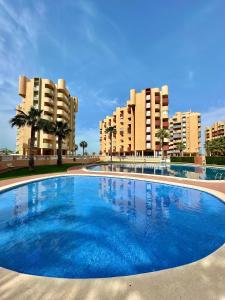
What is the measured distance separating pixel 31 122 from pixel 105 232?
83.0 ft

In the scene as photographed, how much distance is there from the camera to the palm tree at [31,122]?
1068 inches

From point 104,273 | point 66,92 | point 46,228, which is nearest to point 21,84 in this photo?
point 66,92

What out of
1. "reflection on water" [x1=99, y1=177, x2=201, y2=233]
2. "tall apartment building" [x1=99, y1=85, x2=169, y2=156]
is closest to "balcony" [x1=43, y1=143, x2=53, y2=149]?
"tall apartment building" [x1=99, y1=85, x2=169, y2=156]

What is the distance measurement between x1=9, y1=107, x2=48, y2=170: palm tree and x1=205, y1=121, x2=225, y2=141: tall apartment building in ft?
423

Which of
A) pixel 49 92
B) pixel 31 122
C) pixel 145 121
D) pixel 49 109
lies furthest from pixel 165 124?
pixel 31 122

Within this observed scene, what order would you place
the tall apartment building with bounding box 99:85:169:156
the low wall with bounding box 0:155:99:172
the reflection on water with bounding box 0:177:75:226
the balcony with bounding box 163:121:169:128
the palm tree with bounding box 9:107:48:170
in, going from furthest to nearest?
the tall apartment building with bounding box 99:85:169:156
the balcony with bounding box 163:121:169:128
the palm tree with bounding box 9:107:48:170
the low wall with bounding box 0:155:99:172
the reflection on water with bounding box 0:177:75:226

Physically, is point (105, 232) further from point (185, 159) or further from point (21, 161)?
point (185, 159)

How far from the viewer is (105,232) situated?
8133 mm

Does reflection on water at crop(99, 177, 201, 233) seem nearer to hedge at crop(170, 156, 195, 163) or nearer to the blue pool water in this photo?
the blue pool water

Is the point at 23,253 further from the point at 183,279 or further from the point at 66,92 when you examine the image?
the point at 66,92

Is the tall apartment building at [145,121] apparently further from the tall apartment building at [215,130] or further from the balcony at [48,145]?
the tall apartment building at [215,130]

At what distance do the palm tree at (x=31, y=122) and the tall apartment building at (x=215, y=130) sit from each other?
129081 millimetres

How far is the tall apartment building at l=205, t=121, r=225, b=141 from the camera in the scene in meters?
121

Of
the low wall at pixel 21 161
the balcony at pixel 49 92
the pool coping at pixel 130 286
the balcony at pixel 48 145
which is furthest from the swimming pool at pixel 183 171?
the balcony at pixel 49 92
